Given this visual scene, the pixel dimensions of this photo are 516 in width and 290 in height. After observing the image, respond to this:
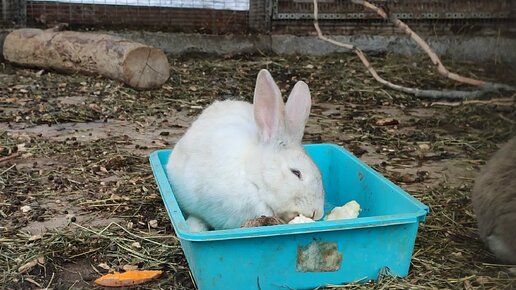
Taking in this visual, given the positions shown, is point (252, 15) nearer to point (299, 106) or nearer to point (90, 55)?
point (90, 55)

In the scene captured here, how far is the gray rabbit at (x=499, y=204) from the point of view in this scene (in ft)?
7.88

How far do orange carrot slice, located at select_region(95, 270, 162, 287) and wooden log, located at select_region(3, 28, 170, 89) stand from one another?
3.12 m

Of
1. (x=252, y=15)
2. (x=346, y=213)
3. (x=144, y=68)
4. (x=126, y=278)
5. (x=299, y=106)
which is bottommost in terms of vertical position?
(x=126, y=278)

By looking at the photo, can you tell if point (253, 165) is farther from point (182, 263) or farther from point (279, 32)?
point (279, 32)

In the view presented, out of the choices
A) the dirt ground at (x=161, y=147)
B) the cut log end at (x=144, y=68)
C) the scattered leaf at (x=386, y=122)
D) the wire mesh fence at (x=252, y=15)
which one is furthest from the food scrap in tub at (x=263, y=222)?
the wire mesh fence at (x=252, y=15)

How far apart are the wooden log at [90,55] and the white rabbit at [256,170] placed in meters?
2.77

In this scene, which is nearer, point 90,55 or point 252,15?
→ point 90,55

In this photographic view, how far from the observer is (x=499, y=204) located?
8.06ft

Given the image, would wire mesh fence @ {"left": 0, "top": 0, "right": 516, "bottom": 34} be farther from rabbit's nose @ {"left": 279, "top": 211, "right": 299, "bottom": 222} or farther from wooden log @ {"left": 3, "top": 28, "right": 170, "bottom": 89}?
rabbit's nose @ {"left": 279, "top": 211, "right": 299, "bottom": 222}

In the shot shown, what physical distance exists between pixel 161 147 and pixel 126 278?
1708 mm

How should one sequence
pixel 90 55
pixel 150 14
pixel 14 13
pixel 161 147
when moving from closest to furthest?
pixel 161 147
pixel 90 55
pixel 14 13
pixel 150 14

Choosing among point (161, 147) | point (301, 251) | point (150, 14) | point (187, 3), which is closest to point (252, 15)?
point (187, 3)

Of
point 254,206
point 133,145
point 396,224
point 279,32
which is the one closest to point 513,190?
point 396,224

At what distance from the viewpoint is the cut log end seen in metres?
5.26
